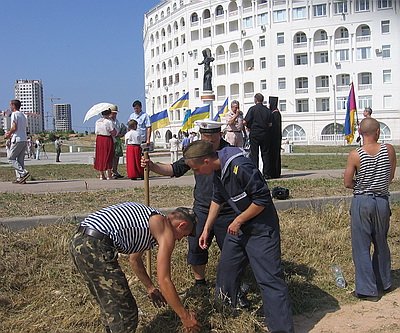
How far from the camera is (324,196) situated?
9.38 m

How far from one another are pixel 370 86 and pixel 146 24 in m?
49.5

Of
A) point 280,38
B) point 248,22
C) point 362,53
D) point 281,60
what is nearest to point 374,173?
point 362,53

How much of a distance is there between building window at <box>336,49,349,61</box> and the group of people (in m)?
62.5

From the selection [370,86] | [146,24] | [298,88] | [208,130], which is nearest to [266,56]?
[298,88]

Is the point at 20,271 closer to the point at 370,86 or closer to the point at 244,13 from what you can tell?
the point at 370,86

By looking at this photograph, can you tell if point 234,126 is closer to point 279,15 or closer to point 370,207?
point 370,207

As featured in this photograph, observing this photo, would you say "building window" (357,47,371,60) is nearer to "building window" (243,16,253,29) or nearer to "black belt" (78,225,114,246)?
"building window" (243,16,253,29)

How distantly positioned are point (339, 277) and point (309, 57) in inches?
2718

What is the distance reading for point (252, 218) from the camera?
4.86 m

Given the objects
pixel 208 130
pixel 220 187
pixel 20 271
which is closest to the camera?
pixel 220 187

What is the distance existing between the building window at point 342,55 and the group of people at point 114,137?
2462 inches

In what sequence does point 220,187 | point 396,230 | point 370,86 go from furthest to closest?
1. point 370,86
2. point 396,230
3. point 220,187

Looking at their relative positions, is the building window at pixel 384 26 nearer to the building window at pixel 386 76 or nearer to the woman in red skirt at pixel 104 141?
the building window at pixel 386 76

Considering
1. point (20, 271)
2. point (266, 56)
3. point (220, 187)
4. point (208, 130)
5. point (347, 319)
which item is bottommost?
point (347, 319)
